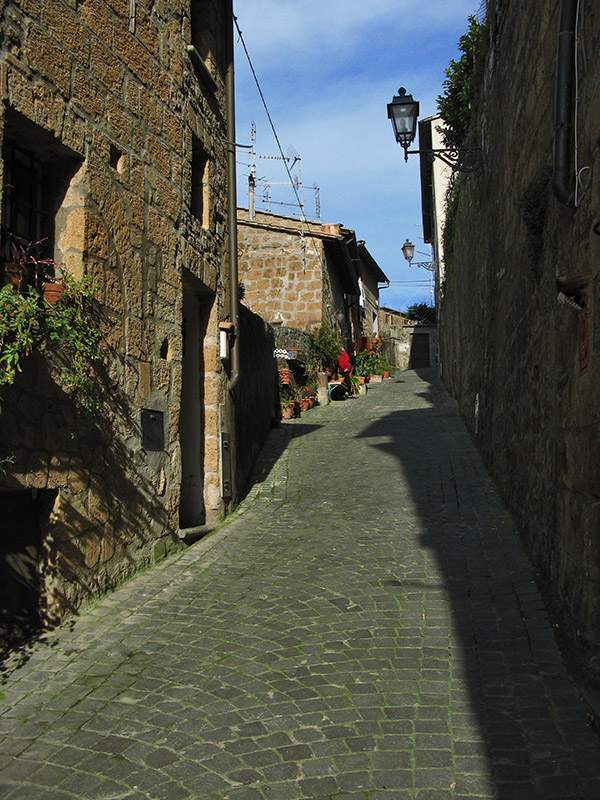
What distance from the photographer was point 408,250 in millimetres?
25625

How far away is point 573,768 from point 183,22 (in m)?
7.15

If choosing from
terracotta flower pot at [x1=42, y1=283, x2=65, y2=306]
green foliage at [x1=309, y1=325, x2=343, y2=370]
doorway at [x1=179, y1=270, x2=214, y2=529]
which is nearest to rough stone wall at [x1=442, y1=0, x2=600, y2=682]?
terracotta flower pot at [x1=42, y1=283, x2=65, y2=306]

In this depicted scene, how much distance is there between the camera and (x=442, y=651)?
173 inches

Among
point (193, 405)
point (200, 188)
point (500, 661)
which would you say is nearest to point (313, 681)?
point (500, 661)

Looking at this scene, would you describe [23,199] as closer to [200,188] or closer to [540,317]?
[200,188]

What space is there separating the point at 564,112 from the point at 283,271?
53.4 ft

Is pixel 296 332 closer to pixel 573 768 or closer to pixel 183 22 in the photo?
pixel 183 22

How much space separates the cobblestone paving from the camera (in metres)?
3.15

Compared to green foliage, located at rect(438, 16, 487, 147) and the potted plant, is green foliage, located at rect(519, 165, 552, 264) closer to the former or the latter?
the potted plant

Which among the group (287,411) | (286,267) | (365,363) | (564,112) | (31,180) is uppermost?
(286,267)

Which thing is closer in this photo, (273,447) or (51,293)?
(51,293)

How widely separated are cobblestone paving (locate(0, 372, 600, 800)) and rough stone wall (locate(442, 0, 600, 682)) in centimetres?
47

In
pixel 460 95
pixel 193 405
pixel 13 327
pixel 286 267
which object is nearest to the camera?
pixel 13 327

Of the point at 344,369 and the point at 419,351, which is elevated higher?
the point at 419,351
